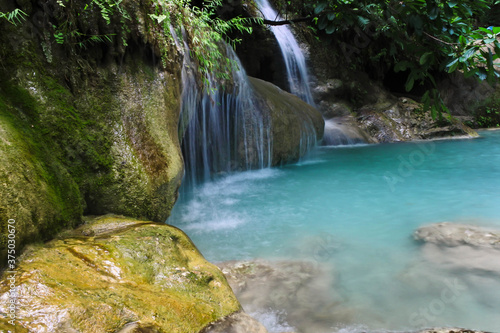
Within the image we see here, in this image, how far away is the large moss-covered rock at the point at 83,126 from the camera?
2.00 metres

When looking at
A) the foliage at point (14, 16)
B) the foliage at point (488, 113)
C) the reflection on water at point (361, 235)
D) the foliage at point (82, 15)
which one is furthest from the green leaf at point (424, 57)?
the foliage at point (488, 113)

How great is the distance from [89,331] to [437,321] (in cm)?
207

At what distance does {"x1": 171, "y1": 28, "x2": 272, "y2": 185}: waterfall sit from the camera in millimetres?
5640

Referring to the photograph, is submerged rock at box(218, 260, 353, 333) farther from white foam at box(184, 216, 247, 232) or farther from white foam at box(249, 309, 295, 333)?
white foam at box(184, 216, 247, 232)

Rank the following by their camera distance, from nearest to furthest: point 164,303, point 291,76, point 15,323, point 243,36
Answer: point 15,323 < point 164,303 < point 243,36 < point 291,76

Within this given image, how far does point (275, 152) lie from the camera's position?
7527 mm

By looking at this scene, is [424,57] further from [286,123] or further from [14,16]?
[286,123]

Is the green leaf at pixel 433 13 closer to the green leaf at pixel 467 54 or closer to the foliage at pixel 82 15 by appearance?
the green leaf at pixel 467 54

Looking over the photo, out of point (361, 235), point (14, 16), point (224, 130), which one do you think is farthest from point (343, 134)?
point (14, 16)

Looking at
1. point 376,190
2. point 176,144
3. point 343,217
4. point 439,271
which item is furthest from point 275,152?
point 439,271

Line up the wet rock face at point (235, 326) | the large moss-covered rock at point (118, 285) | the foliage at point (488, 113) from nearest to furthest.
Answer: the large moss-covered rock at point (118, 285) < the wet rock face at point (235, 326) < the foliage at point (488, 113)

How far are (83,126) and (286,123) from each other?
5377 mm

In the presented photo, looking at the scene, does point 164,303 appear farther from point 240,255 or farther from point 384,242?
point 384,242

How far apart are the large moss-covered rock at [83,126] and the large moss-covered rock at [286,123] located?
384 cm
